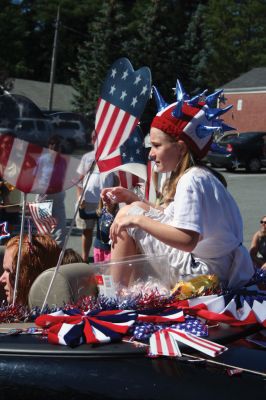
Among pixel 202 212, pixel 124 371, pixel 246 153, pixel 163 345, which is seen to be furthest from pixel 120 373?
pixel 246 153

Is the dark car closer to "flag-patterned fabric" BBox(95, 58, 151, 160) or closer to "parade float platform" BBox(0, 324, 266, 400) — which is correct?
"flag-patterned fabric" BBox(95, 58, 151, 160)

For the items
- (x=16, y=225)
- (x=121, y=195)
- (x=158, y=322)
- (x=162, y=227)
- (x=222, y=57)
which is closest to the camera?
(x=158, y=322)

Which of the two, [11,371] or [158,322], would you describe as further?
[158,322]

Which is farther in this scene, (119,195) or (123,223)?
(119,195)

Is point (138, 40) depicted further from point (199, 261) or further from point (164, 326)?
point (164, 326)

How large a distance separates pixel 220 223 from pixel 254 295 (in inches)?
12.2

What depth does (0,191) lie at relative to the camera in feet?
24.2

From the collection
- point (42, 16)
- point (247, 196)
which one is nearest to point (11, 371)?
point (247, 196)

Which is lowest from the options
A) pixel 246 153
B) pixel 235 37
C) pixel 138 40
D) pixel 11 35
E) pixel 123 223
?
pixel 246 153

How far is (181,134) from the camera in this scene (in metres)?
2.66

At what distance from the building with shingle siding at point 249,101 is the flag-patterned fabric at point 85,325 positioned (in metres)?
36.8

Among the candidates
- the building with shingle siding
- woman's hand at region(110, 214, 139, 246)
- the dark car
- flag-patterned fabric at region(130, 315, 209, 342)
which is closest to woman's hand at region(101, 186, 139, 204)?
woman's hand at region(110, 214, 139, 246)

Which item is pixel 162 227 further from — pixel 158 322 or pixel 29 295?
pixel 29 295

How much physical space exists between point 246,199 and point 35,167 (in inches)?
539
